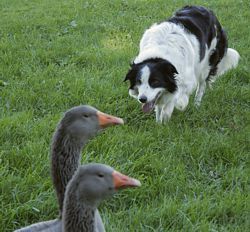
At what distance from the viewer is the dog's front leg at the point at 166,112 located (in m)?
5.10

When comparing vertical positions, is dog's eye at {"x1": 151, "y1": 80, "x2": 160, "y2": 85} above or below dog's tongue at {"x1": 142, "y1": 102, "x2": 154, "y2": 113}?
above

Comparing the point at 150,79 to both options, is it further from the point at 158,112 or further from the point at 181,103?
the point at 181,103

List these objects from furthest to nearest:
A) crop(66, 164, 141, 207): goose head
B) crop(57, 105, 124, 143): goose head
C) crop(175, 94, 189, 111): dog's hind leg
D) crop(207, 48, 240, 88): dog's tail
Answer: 1. crop(207, 48, 240, 88): dog's tail
2. crop(175, 94, 189, 111): dog's hind leg
3. crop(57, 105, 124, 143): goose head
4. crop(66, 164, 141, 207): goose head

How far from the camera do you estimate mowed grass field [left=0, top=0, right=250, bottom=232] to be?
3.42m

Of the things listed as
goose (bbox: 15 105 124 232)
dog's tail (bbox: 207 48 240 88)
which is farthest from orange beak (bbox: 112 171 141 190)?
dog's tail (bbox: 207 48 240 88)

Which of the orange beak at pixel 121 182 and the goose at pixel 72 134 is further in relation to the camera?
the goose at pixel 72 134

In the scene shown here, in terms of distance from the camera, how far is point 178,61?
5.36m

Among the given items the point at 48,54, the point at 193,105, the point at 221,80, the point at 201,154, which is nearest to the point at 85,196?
the point at 201,154

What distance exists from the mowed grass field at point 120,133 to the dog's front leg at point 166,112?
0.11 meters

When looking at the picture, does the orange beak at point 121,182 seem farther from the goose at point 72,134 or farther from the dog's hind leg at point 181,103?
the dog's hind leg at point 181,103

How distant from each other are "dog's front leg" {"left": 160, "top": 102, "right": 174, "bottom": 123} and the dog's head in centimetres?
13

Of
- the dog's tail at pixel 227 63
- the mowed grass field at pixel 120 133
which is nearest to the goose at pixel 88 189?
the mowed grass field at pixel 120 133

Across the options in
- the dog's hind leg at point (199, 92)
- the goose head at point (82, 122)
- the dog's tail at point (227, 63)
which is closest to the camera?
the goose head at point (82, 122)

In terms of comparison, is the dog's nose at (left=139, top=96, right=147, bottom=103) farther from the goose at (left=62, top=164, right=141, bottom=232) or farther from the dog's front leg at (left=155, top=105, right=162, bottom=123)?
the goose at (left=62, top=164, right=141, bottom=232)
